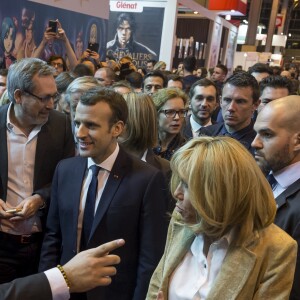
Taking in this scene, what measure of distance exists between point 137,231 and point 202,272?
0.58m

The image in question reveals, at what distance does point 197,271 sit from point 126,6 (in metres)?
10.5

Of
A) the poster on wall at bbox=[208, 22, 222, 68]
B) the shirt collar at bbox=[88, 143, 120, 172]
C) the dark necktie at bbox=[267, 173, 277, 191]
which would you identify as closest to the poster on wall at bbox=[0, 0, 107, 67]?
the shirt collar at bbox=[88, 143, 120, 172]

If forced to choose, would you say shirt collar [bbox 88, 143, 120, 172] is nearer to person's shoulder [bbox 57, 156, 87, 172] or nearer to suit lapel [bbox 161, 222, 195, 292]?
person's shoulder [bbox 57, 156, 87, 172]

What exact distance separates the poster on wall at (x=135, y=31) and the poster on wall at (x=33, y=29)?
12.6ft

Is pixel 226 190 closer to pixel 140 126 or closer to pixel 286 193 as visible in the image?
pixel 286 193

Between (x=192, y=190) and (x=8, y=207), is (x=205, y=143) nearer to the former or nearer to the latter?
(x=192, y=190)

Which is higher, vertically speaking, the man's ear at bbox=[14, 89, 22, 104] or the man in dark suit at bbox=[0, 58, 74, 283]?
the man's ear at bbox=[14, 89, 22, 104]

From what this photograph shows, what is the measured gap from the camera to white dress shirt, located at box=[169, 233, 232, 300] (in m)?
1.44

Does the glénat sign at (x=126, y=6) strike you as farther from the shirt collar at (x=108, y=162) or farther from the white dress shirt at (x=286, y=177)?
the white dress shirt at (x=286, y=177)

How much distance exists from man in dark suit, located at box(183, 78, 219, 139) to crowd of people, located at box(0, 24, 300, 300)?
1499 mm

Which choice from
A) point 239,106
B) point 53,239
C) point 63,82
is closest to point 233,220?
point 53,239

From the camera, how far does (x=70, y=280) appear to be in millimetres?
1459

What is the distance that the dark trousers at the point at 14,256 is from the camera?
7.63 ft

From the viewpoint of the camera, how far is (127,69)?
22.0 ft
